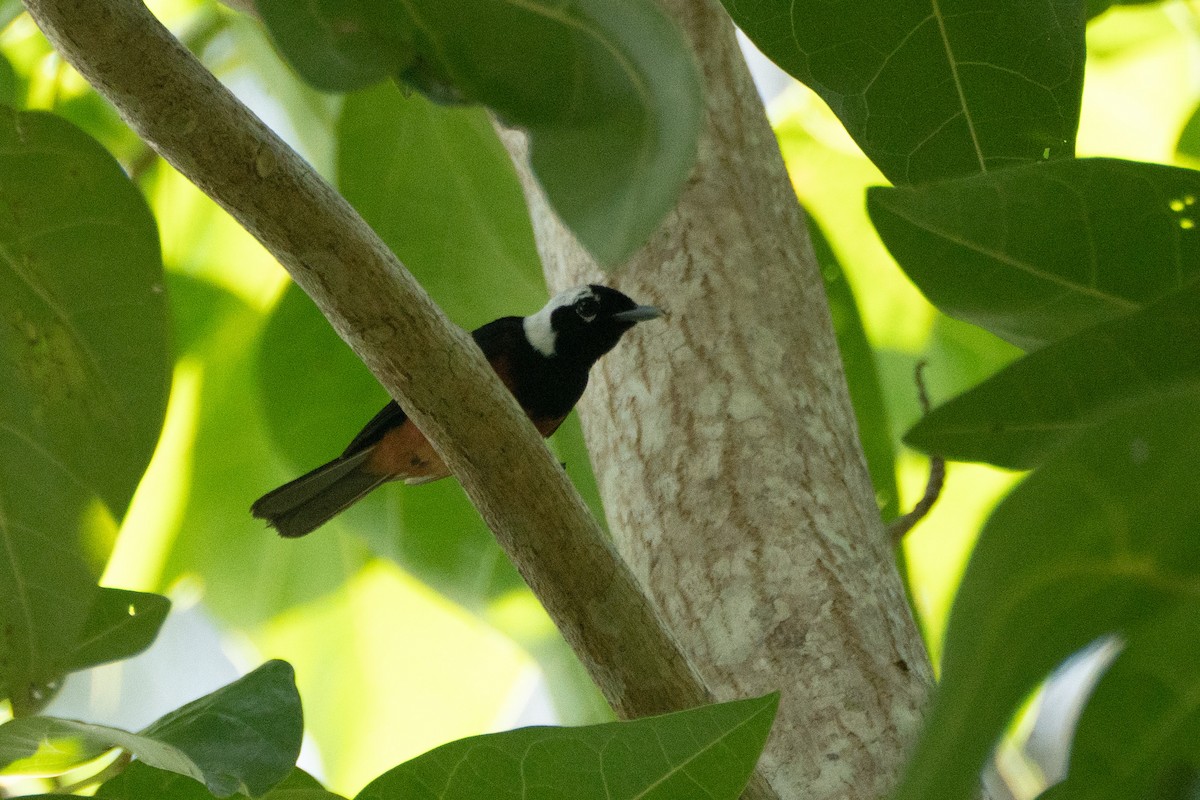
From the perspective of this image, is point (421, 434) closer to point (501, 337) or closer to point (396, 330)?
point (501, 337)

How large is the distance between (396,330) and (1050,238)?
763 millimetres

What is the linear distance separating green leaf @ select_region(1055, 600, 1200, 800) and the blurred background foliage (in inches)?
106

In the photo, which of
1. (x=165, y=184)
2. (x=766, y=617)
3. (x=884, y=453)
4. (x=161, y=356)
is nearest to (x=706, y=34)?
(x=884, y=453)

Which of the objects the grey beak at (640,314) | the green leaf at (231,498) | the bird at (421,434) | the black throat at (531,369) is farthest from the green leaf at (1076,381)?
the green leaf at (231,498)

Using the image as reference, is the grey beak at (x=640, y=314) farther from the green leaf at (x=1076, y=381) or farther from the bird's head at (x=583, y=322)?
the green leaf at (x=1076, y=381)

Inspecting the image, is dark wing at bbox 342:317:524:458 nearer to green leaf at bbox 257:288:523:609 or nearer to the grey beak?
green leaf at bbox 257:288:523:609

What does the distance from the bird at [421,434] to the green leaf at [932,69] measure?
2072 millimetres

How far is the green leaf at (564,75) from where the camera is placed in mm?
965

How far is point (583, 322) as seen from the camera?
3773 millimetres

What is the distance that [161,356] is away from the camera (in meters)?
1.74

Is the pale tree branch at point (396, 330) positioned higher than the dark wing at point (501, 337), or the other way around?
the dark wing at point (501, 337)

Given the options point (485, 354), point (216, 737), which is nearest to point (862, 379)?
point (485, 354)

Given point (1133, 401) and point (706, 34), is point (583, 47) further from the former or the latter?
point (706, 34)

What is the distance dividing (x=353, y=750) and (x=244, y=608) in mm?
643
